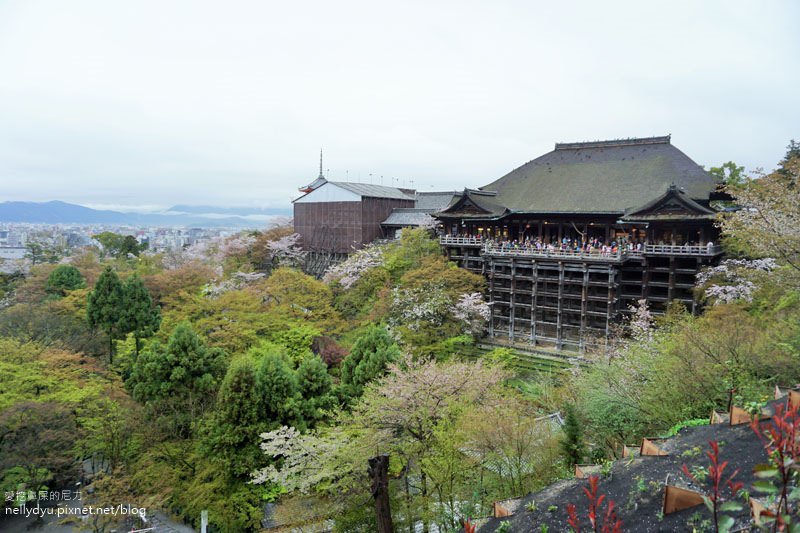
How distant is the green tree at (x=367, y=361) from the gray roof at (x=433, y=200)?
2708 centimetres

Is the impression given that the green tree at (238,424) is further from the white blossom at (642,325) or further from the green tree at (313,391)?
the white blossom at (642,325)

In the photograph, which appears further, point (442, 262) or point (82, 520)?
point (442, 262)

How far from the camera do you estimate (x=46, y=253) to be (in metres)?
53.3

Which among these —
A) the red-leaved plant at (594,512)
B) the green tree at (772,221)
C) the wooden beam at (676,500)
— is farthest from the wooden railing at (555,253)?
the red-leaved plant at (594,512)

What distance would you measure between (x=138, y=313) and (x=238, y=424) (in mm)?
13714

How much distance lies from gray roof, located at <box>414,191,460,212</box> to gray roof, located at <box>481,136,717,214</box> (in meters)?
10.6

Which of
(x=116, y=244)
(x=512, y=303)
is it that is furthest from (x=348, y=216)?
(x=116, y=244)

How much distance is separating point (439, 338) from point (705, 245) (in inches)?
576

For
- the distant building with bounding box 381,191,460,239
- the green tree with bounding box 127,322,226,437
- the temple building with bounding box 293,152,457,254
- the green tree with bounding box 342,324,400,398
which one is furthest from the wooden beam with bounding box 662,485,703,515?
the temple building with bounding box 293,152,457,254

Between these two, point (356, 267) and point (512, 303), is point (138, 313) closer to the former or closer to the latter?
point (356, 267)

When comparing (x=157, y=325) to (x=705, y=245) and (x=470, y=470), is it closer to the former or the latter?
(x=470, y=470)

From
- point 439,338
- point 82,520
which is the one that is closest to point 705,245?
point 439,338

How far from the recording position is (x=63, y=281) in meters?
34.9

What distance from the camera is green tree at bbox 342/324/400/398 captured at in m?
18.9
